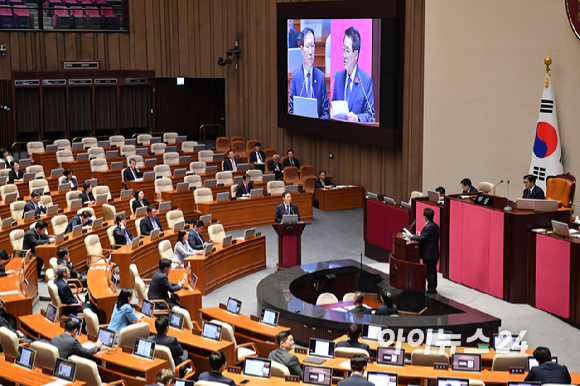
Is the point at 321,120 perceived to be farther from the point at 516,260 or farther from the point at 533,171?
the point at 516,260

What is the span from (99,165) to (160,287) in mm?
8328

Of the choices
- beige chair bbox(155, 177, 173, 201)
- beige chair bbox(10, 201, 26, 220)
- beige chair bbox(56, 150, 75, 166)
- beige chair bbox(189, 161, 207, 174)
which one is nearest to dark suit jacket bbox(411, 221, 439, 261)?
beige chair bbox(155, 177, 173, 201)

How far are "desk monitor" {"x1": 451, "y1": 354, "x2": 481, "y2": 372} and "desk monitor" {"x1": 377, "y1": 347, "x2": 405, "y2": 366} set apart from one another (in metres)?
0.51

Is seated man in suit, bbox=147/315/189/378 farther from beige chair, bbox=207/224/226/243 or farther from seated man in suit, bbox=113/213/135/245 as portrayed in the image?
beige chair, bbox=207/224/226/243

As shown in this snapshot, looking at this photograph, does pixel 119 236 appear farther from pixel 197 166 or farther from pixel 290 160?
pixel 290 160

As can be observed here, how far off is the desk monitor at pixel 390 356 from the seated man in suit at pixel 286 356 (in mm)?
828

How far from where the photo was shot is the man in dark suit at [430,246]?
1027 centimetres

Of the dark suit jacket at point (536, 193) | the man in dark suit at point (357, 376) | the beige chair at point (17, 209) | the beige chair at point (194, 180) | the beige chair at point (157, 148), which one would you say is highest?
the beige chair at point (157, 148)

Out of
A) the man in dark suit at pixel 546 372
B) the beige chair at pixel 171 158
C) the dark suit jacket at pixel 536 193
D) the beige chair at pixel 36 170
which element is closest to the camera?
the man in dark suit at pixel 546 372

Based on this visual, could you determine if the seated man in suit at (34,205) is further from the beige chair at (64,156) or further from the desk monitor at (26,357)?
the desk monitor at (26,357)

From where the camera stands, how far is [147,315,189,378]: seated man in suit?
25.1 feet

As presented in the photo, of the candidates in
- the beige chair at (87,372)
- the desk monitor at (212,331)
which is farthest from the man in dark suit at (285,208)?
the beige chair at (87,372)

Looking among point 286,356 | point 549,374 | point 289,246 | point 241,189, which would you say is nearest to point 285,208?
point 289,246

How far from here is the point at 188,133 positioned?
25312mm
